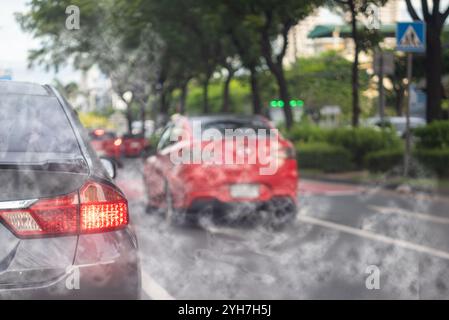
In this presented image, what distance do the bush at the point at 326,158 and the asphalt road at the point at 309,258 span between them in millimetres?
9042

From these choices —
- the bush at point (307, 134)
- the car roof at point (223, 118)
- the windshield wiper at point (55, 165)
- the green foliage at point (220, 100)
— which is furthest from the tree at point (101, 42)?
the green foliage at point (220, 100)

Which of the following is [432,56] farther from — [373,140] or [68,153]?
[68,153]

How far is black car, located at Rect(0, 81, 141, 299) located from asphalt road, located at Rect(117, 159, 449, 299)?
2449mm

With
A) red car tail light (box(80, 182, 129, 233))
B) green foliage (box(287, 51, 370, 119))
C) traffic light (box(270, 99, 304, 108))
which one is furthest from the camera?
traffic light (box(270, 99, 304, 108))

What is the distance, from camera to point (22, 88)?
3.86 meters

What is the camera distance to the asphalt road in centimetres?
602

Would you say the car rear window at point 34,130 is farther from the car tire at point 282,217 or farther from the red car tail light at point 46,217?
the car tire at point 282,217

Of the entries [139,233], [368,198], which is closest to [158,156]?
[139,233]

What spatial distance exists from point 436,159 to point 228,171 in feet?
25.5

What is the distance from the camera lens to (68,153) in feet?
11.3

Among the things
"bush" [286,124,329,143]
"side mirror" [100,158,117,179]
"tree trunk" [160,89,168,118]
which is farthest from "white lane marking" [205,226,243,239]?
"tree trunk" [160,89,168,118]

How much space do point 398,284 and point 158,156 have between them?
5270mm

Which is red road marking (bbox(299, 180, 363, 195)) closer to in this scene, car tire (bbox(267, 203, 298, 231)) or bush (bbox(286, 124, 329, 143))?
bush (bbox(286, 124, 329, 143))

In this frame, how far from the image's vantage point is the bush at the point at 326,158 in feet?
69.5
